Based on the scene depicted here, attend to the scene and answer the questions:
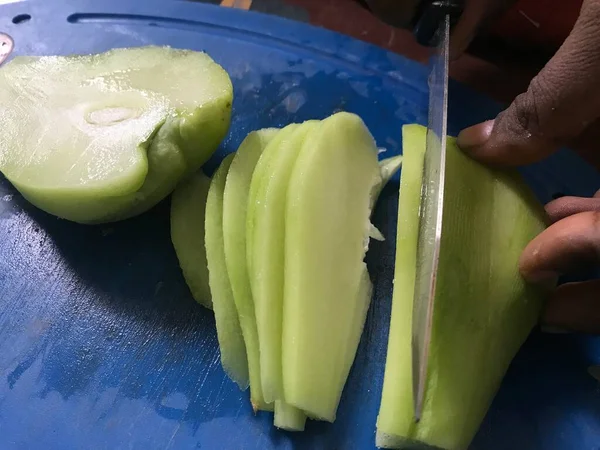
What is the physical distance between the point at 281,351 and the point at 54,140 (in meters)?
0.63

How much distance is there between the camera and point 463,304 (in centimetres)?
105

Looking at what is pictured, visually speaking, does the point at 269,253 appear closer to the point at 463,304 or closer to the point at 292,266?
the point at 292,266

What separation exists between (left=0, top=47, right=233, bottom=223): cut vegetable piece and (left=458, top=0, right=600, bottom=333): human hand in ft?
1.80

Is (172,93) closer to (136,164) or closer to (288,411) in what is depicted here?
(136,164)

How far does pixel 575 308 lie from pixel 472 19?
2.31 feet

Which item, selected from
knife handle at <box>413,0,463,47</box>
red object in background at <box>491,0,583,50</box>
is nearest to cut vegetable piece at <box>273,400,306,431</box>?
knife handle at <box>413,0,463,47</box>

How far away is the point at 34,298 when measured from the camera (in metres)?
1.22

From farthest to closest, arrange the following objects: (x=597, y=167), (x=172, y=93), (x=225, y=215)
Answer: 1. (x=597, y=167)
2. (x=172, y=93)
3. (x=225, y=215)

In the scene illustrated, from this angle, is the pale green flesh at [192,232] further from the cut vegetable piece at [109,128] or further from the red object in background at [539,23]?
the red object in background at [539,23]

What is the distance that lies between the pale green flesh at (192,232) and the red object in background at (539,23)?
0.98 m

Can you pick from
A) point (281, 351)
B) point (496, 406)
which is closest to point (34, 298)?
point (281, 351)

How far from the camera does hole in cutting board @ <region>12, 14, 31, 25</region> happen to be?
1665 mm

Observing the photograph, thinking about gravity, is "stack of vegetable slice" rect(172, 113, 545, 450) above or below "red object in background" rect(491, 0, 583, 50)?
below

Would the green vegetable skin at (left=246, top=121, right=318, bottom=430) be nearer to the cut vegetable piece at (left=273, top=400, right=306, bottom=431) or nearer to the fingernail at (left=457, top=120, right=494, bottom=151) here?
the cut vegetable piece at (left=273, top=400, right=306, bottom=431)
